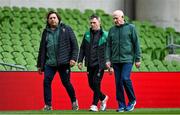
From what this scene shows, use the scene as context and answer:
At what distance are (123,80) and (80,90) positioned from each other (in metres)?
2.83

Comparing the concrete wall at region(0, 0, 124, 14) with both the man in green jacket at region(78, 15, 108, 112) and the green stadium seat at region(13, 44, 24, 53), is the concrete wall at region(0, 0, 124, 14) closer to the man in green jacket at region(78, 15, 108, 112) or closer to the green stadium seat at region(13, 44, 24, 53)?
the green stadium seat at region(13, 44, 24, 53)

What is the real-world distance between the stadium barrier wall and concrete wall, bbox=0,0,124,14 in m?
10.5

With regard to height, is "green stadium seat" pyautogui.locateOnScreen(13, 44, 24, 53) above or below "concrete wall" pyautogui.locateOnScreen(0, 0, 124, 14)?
below

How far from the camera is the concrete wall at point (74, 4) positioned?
2412 cm

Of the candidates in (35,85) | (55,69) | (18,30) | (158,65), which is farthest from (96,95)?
(18,30)

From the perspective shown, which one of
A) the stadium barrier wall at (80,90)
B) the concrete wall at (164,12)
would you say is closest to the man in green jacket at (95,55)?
the stadium barrier wall at (80,90)

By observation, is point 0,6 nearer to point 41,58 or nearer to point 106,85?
point 106,85

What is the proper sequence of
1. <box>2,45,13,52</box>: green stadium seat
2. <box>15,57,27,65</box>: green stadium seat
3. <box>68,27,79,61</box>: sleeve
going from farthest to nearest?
<box>2,45,13,52</box>: green stadium seat < <box>15,57,27,65</box>: green stadium seat < <box>68,27,79,61</box>: sleeve

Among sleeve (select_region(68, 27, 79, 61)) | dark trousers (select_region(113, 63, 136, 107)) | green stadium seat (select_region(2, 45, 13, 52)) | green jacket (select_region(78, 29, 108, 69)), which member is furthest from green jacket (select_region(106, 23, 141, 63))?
green stadium seat (select_region(2, 45, 13, 52))

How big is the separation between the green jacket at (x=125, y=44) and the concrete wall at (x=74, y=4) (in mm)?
13022

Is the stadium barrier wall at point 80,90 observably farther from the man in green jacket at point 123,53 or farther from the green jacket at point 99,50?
the man in green jacket at point 123,53

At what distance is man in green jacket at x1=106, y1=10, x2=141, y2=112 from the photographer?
36.8ft

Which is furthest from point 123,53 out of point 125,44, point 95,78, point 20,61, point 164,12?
point 164,12

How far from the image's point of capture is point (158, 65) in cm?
1761
